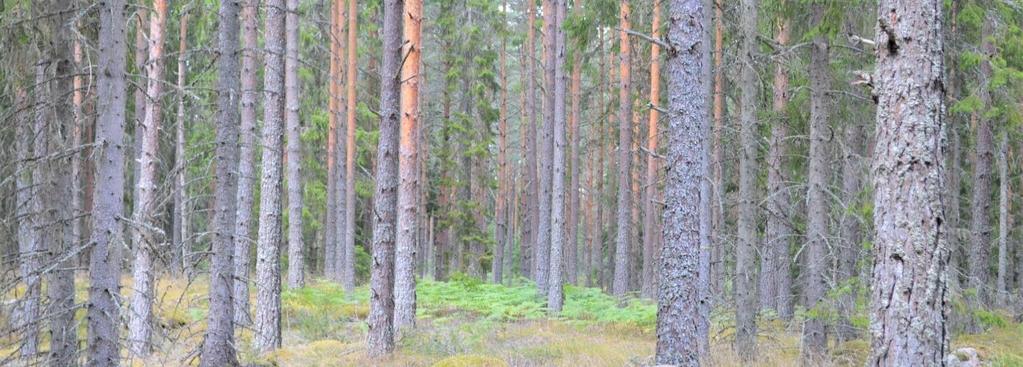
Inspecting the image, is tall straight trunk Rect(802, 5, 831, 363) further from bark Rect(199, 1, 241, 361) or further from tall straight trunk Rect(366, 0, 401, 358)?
Answer: bark Rect(199, 1, 241, 361)

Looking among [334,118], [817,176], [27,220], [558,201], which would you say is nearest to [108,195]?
[27,220]

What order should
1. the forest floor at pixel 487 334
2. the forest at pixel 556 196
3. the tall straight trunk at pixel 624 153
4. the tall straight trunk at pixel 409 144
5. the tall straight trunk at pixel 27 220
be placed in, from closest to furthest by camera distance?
1. the forest at pixel 556 196
2. the tall straight trunk at pixel 27 220
3. the forest floor at pixel 487 334
4. the tall straight trunk at pixel 409 144
5. the tall straight trunk at pixel 624 153

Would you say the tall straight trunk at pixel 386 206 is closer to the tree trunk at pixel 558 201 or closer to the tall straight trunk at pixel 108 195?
the tall straight trunk at pixel 108 195

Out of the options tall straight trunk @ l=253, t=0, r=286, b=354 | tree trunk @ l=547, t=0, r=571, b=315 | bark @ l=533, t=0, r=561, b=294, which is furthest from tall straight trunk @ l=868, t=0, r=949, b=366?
bark @ l=533, t=0, r=561, b=294

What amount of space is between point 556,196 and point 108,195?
36.7 feet

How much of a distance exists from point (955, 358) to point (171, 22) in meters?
20.3

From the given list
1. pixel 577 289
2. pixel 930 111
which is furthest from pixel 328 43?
pixel 930 111

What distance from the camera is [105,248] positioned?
6.33 m

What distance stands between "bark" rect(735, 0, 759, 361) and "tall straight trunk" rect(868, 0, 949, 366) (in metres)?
4.57

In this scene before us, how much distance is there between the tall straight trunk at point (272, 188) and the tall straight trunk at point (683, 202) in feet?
19.6

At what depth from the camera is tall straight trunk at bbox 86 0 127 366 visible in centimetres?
631

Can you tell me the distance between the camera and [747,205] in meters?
10.2

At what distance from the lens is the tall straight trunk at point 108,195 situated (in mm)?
6309

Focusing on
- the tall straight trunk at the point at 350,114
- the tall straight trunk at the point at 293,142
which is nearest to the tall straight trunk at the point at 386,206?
the tall straight trunk at the point at 293,142
